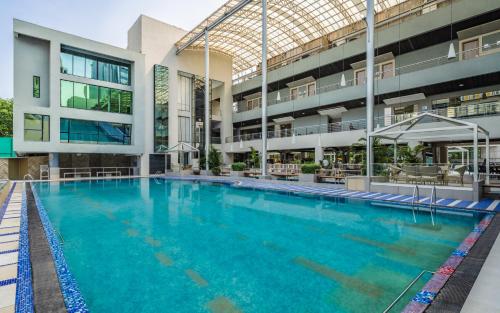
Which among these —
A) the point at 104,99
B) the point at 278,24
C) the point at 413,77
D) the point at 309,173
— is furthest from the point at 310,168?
Result: the point at 104,99

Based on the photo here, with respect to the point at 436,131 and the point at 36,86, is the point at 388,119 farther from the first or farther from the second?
the point at 36,86

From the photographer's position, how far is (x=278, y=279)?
3.59 m

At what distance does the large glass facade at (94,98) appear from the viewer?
20.8 m

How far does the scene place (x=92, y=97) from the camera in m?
22.2

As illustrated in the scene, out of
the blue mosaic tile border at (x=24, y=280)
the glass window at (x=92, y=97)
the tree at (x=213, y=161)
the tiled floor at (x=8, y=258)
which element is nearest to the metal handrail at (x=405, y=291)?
the blue mosaic tile border at (x=24, y=280)

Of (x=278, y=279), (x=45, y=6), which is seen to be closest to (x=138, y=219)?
(x=278, y=279)

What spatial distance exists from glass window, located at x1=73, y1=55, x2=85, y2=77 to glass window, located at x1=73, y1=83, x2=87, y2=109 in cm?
91

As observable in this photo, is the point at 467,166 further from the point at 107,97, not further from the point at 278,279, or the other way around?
the point at 107,97

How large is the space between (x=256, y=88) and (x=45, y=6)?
18.0m

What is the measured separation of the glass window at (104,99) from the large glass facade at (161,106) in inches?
161

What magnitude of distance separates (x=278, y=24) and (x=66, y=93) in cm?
1872

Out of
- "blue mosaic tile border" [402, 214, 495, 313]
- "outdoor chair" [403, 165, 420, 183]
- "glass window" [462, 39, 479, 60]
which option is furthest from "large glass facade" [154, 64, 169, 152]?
"blue mosaic tile border" [402, 214, 495, 313]

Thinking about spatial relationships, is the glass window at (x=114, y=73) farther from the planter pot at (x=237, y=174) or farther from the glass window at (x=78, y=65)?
the planter pot at (x=237, y=174)

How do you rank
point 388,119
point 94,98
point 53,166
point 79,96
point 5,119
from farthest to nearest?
point 5,119, point 94,98, point 79,96, point 53,166, point 388,119
